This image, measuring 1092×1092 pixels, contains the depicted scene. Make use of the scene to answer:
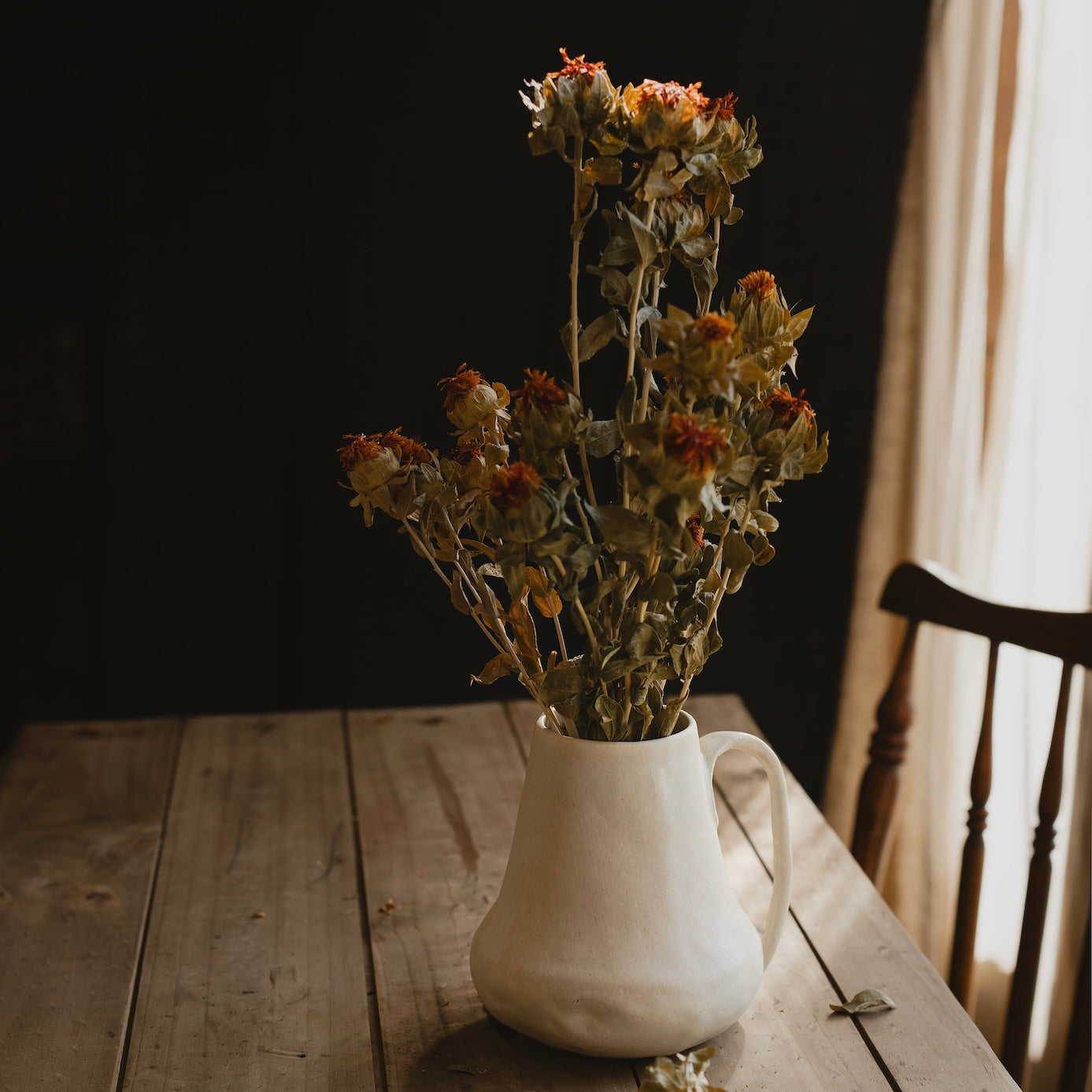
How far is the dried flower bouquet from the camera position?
610mm

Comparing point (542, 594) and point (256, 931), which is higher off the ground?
point (542, 594)

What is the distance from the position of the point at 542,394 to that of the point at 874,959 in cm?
53

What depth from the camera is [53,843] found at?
43.0 inches

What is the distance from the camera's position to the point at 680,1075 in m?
0.71

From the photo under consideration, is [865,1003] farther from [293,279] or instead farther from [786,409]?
[293,279]

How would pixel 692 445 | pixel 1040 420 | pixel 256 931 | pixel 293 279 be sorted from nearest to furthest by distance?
1. pixel 692 445
2. pixel 256 931
3. pixel 1040 420
4. pixel 293 279

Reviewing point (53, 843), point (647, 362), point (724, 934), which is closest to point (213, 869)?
point (53, 843)

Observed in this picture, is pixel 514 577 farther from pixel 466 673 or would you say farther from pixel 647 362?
pixel 466 673

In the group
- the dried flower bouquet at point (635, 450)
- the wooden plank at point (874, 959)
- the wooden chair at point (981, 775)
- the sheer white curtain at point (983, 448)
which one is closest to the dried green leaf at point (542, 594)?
the dried flower bouquet at point (635, 450)

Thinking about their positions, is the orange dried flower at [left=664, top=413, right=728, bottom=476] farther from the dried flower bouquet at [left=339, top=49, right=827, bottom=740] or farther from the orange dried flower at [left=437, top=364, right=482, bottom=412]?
the orange dried flower at [left=437, top=364, right=482, bottom=412]

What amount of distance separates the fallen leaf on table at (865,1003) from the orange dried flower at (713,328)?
1.62 feet

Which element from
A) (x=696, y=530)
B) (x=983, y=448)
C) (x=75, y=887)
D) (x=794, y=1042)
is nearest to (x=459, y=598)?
(x=696, y=530)

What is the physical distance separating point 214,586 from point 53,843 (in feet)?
2.31

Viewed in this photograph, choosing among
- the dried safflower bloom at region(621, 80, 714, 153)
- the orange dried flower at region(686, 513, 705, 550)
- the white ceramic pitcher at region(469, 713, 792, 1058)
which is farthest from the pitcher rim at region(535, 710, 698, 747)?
the dried safflower bloom at region(621, 80, 714, 153)
